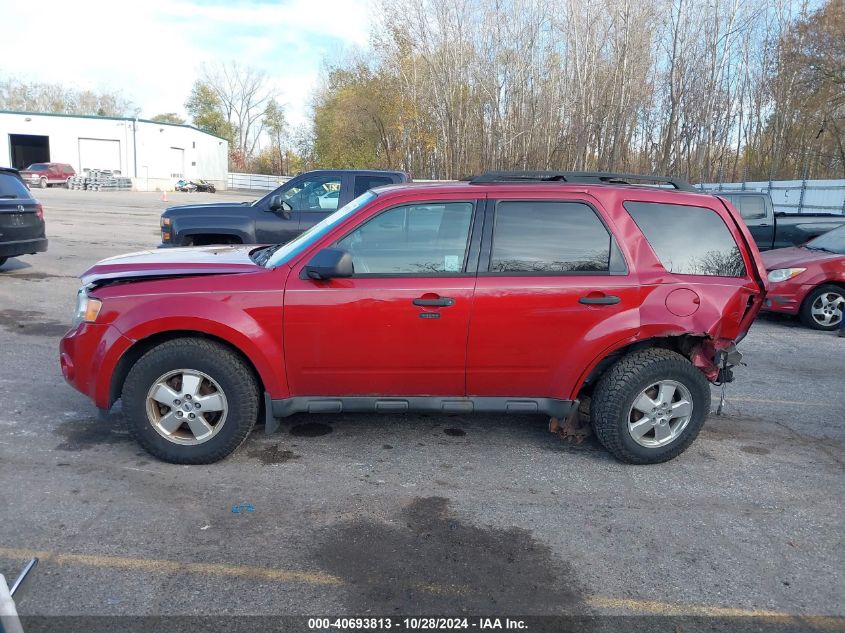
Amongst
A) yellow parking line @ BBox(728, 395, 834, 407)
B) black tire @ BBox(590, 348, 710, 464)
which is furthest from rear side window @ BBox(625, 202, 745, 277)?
yellow parking line @ BBox(728, 395, 834, 407)

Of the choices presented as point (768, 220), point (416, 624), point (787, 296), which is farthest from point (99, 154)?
point (416, 624)

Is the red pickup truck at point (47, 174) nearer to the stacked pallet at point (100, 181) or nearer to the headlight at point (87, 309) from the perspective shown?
the stacked pallet at point (100, 181)

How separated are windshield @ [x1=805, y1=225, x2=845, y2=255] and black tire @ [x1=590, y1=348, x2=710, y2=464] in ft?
20.7

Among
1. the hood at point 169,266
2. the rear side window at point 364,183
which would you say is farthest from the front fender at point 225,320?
the rear side window at point 364,183

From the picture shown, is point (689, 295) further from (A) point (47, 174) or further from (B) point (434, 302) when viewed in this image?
(A) point (47, 174)

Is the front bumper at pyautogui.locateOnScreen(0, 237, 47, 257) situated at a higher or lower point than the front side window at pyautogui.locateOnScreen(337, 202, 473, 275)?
lower

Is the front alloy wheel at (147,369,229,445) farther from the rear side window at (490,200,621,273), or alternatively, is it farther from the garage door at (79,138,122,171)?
the garage door at (79,138,122,171)

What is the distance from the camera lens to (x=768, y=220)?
1340cm

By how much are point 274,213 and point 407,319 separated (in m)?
5.80

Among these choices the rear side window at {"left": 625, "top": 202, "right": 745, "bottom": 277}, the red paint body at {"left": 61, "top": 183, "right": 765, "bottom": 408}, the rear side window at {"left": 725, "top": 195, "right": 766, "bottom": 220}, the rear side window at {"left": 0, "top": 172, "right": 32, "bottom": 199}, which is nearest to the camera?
the red paint body at {"left": 61, "top": 183, "right": 765, "bottom": 408}

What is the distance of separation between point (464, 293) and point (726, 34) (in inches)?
1195

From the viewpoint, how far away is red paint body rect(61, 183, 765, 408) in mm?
4086

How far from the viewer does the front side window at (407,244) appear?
421cm

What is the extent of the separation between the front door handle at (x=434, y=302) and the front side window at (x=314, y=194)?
223 inches
